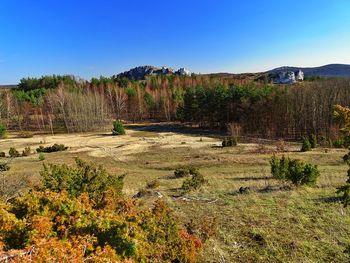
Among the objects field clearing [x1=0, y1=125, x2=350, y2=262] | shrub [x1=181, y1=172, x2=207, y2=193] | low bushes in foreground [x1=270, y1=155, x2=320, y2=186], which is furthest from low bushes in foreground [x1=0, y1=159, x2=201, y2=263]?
low bushes in foreground [x1=270, y1=155, x2=320, y2=186]

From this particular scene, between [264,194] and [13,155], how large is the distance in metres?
32.5

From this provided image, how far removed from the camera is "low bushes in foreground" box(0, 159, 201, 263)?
6180mm

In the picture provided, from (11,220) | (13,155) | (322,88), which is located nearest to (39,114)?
(13,155)

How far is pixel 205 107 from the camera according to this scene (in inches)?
2876

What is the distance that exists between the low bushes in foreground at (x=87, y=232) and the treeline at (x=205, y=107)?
155 ft

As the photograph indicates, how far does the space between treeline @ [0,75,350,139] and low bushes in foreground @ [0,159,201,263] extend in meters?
47.3

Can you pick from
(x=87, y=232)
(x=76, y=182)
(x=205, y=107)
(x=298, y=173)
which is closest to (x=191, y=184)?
(x=298, y=173)

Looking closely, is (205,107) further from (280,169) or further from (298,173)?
(298,173)

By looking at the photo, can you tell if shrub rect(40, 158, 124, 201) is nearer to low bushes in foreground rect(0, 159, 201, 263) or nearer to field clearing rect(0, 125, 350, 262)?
low bushes in foreground rect(0, 159, 201, 263)

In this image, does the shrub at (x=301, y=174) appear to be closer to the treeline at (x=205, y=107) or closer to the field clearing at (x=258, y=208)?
the field clearing at (x=258, y=208)

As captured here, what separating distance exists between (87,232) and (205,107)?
217 feet

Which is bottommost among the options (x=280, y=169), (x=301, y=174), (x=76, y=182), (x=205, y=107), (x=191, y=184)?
(x=191, y=184)

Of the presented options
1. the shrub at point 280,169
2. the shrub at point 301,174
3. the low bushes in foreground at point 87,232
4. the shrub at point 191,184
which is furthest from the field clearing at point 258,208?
the low bushes in foreground at point 87,232

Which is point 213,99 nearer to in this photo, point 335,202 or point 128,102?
point 128,102
